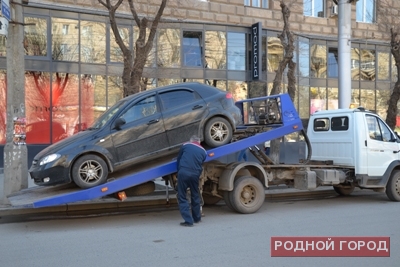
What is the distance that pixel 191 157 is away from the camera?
25.8 ft

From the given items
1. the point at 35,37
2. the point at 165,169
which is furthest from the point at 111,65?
the point at 165,169

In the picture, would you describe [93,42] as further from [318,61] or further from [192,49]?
[318,61]

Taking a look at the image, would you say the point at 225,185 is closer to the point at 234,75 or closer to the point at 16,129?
the point at 16,129

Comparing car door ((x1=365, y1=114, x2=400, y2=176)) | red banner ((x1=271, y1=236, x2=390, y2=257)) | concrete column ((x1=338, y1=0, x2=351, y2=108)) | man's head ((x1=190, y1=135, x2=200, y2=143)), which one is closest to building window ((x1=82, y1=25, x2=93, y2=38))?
concrete column ((x1=338, y1=0, x2=351, y2=108))

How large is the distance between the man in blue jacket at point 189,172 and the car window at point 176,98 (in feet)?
3.26

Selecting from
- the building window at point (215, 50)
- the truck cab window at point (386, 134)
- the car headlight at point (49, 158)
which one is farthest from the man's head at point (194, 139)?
the building window at point (215, 50)

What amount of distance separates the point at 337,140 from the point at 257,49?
30.6 ft

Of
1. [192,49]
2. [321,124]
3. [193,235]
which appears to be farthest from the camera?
[192,49]

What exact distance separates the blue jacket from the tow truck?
43 centimetres

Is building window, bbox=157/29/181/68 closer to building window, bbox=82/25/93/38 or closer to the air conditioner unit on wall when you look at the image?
building window, bbox=82/25/93/38

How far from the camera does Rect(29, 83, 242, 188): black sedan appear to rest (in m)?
7.74

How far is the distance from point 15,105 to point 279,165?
614 centimetres

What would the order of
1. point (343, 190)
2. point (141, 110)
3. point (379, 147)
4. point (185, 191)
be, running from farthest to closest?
point (343, 190), point (379, 147), point (141, 110), point (185, 191)

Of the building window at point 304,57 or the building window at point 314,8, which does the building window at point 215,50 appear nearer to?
the building window at point 304,57
